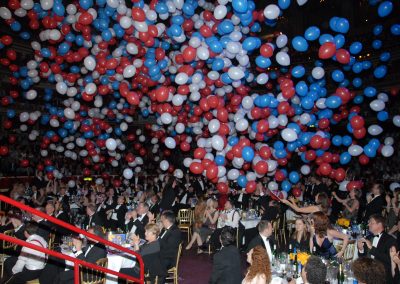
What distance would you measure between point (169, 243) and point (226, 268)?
1503 millimetres

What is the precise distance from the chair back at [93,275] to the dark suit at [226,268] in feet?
4.41

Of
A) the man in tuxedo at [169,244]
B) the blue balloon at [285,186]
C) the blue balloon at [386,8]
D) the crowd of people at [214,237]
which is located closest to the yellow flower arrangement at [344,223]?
the crowd of people at [214,237]

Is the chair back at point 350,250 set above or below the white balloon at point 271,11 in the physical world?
below

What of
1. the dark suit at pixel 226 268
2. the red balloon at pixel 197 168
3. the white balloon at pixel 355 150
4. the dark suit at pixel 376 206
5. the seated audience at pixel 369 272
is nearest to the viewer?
→ the seated audience at pixel 369 272

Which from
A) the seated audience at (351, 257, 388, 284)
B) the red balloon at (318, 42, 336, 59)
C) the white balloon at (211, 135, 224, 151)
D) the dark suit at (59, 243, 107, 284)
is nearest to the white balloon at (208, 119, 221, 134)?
the white balloon at (211, 135, 224, 151)

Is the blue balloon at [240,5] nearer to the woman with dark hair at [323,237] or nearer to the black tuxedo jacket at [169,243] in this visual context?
the woman with dark hair at [323,237]

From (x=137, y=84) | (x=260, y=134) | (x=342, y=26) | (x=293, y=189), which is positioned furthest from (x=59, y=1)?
(x=293, y=189)

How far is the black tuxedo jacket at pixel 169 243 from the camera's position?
5.36 meters

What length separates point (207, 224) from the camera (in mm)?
8070

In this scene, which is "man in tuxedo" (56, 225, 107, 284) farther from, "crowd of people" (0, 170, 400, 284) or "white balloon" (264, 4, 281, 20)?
"white balloon" (264, 4, 281, 20)

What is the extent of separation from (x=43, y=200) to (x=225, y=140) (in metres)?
3.96

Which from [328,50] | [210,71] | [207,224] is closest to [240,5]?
[328,50]

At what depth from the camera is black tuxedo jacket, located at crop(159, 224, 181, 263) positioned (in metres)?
5.36

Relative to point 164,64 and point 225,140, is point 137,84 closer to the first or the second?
point 164,64
